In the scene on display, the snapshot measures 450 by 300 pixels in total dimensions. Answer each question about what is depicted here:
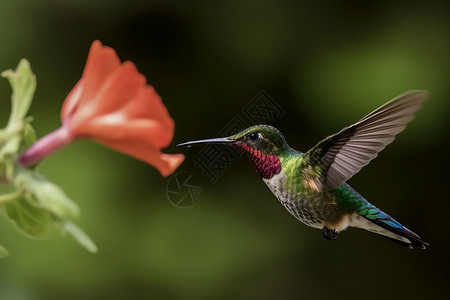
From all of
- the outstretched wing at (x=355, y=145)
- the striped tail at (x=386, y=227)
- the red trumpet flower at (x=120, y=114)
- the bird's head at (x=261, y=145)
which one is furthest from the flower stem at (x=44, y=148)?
the striped tail at (x=386, y=227)

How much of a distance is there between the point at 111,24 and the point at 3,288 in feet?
3.93

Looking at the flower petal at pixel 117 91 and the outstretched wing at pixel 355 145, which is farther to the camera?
the outstretched wing at pixel 355 145

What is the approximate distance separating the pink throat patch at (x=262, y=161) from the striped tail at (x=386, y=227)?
177 millimetres

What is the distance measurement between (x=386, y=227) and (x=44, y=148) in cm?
63

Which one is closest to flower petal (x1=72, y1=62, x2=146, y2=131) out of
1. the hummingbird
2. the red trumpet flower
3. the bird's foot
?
the red trumpet flower

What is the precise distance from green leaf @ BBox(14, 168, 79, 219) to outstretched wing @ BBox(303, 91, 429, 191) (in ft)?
1.56

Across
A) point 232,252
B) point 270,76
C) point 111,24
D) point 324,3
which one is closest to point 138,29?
point 111,24

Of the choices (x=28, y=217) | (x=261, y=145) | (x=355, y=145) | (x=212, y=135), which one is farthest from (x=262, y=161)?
(x=212, y=135)

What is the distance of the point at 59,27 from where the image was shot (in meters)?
2.87

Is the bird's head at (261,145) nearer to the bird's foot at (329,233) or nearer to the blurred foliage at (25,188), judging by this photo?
the bird's foot at (329,233)

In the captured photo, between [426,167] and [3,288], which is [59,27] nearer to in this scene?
[3,288]

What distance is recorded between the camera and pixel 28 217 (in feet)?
2.31

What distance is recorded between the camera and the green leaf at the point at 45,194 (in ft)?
1.88

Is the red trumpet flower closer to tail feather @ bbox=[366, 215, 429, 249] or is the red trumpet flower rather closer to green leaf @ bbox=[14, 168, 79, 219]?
green leaf @ bbox=[14, 168, 79, 219]
